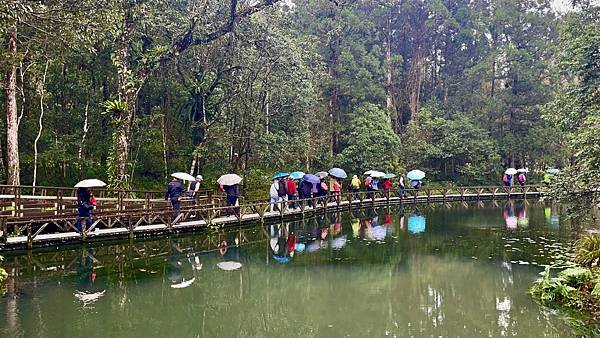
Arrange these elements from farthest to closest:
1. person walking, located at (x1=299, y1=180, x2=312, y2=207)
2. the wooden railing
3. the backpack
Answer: person walking, located at (x1=299, y1=180, x2=312, y2=207) → the backpack → the wooden railing

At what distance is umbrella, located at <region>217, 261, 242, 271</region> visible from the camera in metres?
12.1

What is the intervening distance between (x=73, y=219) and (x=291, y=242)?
616 centimetres

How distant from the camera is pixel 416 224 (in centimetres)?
2075

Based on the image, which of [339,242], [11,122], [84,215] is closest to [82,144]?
[11,122]

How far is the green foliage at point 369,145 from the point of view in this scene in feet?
105

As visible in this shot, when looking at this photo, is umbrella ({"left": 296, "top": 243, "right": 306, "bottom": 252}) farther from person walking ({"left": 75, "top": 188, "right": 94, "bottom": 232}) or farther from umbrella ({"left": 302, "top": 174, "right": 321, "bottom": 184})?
umbrella ({"left": 302, "top": 174, "right": 321, "bottom": 184})

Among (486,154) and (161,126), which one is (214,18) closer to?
(161,126)

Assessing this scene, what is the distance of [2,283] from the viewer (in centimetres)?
980

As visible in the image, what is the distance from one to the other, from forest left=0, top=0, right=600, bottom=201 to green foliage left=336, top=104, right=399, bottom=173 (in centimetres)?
11

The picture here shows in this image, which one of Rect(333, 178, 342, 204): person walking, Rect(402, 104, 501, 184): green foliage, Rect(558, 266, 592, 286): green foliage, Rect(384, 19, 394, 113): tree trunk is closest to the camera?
Rect(558, 266, 592, 286): green foliage

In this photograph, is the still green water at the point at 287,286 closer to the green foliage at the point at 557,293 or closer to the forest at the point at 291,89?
the green foliage at the point at 557,293

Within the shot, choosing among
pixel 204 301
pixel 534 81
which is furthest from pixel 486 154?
pixel 204 301

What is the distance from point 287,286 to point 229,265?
2344mm

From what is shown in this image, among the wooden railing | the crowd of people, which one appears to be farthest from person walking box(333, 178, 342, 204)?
the wooden railing
